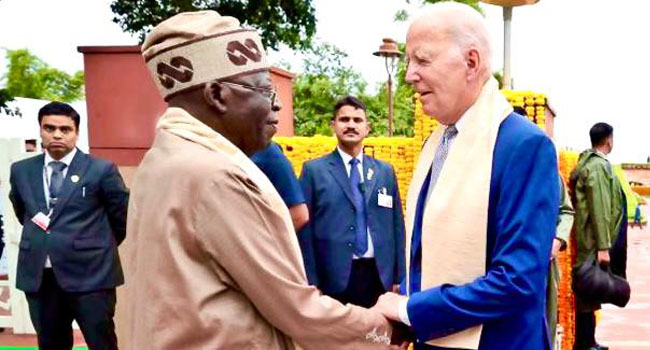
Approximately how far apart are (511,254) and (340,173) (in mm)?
2662

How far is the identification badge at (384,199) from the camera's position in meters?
4.14

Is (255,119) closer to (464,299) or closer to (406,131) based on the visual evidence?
(464,299)

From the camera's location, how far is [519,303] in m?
1.55

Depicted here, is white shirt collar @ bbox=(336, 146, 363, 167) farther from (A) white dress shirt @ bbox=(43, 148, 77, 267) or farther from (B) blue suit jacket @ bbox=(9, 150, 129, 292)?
(A) white dress shirt @ bbox=(43, 148, 77, 267)

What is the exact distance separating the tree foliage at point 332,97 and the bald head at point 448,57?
20607mm

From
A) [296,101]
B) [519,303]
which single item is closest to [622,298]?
[519,303]

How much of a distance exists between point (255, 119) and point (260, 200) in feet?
0.87

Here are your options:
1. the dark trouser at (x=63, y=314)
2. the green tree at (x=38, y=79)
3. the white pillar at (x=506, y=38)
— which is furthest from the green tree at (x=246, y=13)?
the green tree at (x=38, y=79)

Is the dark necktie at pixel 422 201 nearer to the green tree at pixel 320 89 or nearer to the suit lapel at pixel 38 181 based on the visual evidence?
the suit lapel at pixel 38 181

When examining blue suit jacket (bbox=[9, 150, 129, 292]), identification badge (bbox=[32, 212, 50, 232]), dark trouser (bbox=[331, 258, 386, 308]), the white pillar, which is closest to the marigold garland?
dark trouser (bbox=[331, 258, 386, 308])

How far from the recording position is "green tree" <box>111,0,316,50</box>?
14352 millimetres

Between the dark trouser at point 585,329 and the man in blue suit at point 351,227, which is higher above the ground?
the man in blue suit at point 351,227

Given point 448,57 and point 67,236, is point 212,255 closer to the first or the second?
point 448,57

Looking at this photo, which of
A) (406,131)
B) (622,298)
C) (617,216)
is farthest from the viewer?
(406,131)
